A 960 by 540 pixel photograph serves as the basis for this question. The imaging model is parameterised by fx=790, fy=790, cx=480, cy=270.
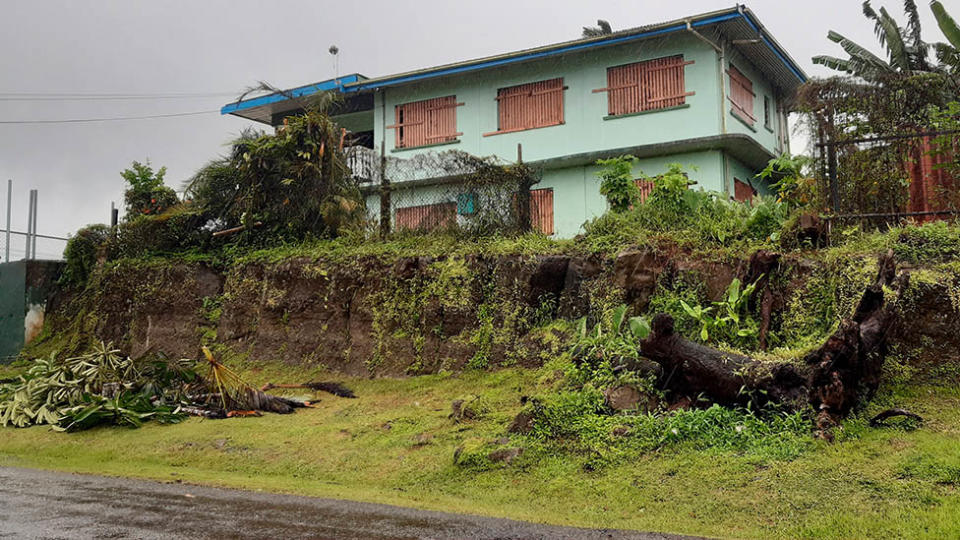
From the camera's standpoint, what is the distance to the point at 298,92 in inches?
997

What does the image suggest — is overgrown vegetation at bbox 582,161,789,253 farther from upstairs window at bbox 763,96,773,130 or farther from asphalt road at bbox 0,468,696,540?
upstairs window at bbox 763,96,773,130

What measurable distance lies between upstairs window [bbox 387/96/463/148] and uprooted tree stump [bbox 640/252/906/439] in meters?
14.7

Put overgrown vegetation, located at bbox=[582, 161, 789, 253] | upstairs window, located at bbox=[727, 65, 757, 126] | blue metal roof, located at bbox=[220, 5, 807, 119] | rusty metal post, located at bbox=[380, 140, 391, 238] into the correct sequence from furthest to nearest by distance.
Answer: upstairs window, located at bbox=[727, 65, 757, 126]
blue metal roof, located at bbox=[220, 5, 807, 119]
rusty metal post, located at bbox=[380, 140, 391, 238]
overgrown vegetation, located at bbox=[582, 161, 789, 253]

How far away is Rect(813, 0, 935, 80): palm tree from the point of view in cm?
2169

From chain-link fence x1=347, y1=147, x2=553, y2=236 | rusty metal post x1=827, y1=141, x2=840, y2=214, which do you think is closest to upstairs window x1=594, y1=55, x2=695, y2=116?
chain-link fence x1=347, y1=147, x2=553, y2=236

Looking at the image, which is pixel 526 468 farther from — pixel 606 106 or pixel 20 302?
pixel 20 302

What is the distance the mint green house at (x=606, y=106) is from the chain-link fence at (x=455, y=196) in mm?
3262

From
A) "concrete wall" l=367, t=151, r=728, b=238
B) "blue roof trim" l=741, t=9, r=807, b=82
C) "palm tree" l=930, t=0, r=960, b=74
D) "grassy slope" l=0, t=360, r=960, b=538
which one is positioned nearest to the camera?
"grassy slope" l=0, t=360, r=960, b=538

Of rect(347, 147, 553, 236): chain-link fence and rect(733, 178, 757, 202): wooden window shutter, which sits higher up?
rect(733, 178, 757, 202): wooden window shutter

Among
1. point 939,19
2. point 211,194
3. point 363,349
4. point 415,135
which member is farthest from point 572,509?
point 415,135

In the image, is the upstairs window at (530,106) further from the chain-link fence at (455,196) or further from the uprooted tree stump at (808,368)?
the uprooted tree stump at (808,368)

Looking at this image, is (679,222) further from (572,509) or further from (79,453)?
(79,453)

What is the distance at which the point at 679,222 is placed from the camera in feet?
41.2


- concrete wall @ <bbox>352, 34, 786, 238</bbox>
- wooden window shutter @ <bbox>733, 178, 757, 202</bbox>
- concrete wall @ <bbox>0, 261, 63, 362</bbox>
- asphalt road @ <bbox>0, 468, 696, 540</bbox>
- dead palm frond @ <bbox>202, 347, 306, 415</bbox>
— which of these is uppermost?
concrete wall @ <bbox>352, 34, 786, 238</bbox>
